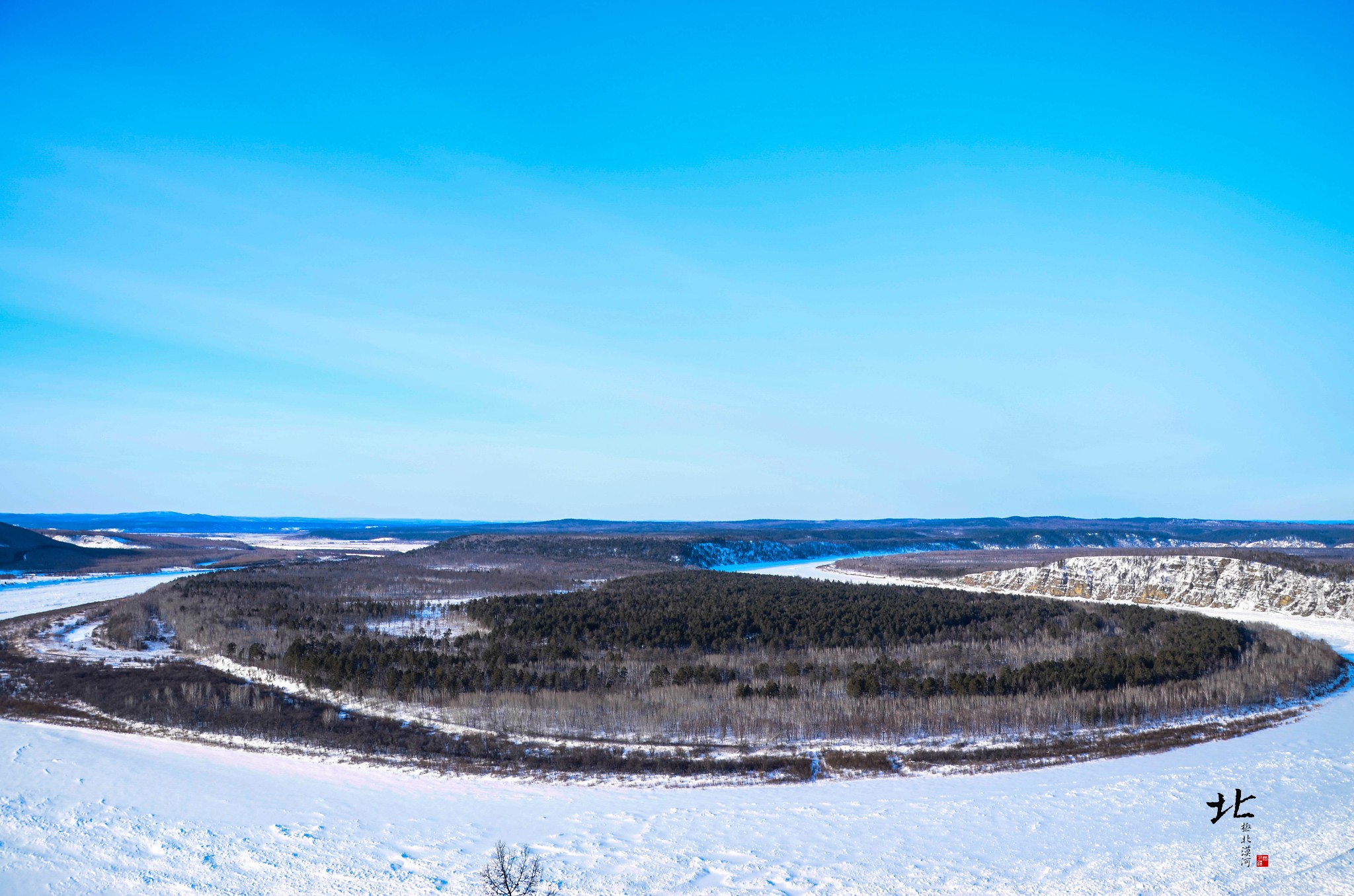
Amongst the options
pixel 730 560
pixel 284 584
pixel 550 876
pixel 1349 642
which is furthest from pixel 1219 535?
pixel 550 876

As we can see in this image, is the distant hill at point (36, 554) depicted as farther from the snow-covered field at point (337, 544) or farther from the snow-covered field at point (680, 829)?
the snow-covered field at point (680, 829)

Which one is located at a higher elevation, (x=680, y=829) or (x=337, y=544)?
(x=680, y=829)

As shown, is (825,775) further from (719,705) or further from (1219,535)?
(1219,535)

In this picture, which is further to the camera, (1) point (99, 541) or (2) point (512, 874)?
(1) point (99, 541)

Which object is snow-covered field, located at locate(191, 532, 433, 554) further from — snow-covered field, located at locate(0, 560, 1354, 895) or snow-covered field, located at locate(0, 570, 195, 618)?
snow-covered field, located at locate(0, 560, 1354, 895)

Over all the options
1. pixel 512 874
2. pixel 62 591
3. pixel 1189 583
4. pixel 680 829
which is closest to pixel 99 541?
pixel 62 591

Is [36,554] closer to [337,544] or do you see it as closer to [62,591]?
[62,591]

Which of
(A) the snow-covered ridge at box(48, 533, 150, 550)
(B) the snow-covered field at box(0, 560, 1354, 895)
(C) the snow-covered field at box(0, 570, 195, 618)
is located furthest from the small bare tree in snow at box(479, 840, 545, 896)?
(A) the snow-covered ridge at box(48, 533, 150, 550)
